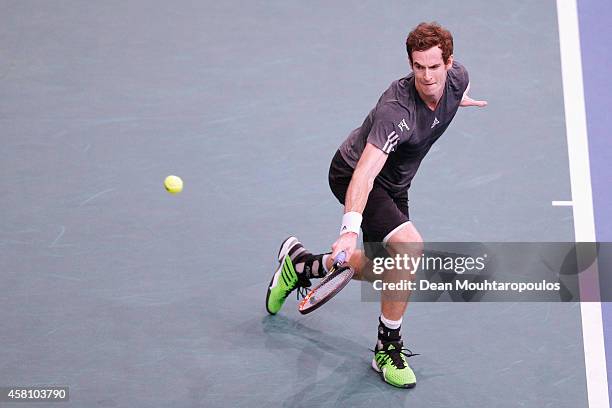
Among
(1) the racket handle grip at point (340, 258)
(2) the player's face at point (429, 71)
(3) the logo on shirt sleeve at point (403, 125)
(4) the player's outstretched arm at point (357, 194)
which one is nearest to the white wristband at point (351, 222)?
(4) the player's outstretched arm at point (357, 194)

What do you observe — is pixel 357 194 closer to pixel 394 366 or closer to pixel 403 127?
pixel 403 127

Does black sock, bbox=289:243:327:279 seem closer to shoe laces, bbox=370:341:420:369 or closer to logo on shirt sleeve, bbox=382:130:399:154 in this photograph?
shoe laces, bbox=370:341:420:369

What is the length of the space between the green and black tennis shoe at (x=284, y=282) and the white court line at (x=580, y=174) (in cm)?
183

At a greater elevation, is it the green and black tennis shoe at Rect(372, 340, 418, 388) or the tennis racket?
the tennis racket

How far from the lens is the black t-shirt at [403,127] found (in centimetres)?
600

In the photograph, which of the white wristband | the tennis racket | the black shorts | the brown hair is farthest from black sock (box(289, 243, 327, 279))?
the brown hair

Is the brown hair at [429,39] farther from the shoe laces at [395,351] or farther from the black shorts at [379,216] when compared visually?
the shoe laces at [395,351]

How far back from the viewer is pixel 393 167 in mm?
6426

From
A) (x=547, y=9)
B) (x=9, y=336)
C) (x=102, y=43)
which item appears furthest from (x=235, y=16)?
(x=9, y=336)

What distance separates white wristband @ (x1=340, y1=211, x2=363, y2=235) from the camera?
570cm

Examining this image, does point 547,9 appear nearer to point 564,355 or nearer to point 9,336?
point 564,355

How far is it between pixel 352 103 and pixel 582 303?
8.58 ft

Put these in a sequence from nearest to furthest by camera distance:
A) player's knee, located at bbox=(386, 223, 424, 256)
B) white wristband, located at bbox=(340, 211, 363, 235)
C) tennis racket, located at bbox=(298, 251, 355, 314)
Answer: white wristband, located at bbox=(340, 211, 363, 235) → tennis racket, located at bbox=(298, 251, 355, 314) → player's knee, located at bbox=(386, 223, 424, 256)

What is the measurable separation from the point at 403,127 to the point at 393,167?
441 mm
